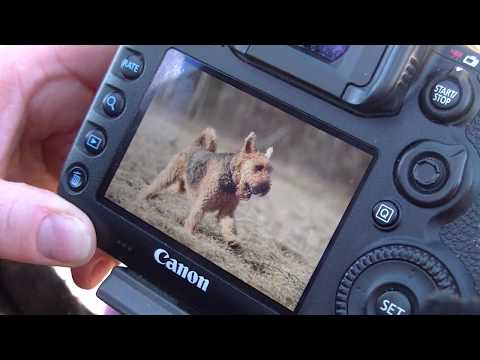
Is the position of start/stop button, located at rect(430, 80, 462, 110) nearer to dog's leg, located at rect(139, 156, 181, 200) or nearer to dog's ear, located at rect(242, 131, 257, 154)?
dog's ear, located at rect(242, 131, 257, 154)

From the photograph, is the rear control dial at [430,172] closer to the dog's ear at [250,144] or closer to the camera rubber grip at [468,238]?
the camera rubber grip at [468,238]

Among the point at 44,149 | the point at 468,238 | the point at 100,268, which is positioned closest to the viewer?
the point at 468,238

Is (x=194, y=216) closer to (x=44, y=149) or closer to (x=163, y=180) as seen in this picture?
(x=163, y=180)

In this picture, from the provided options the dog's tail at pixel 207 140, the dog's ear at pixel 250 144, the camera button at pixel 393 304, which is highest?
the dog's ear at pixel 250 144

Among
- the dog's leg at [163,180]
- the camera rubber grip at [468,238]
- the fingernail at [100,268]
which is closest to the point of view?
the camera rubber grip at [468,238]

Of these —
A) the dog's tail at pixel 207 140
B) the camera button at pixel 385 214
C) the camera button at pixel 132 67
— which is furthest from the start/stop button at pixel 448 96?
the camera button at pixel 132 67

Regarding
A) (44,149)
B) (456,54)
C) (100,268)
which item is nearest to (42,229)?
(100,268)

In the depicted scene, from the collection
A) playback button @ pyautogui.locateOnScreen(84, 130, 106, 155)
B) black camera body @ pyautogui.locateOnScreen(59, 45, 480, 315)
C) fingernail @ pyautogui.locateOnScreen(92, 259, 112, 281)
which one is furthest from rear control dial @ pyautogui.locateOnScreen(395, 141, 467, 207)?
fingernail @ pyautogui.locateOnScreen(92, 259, 112, 281)
